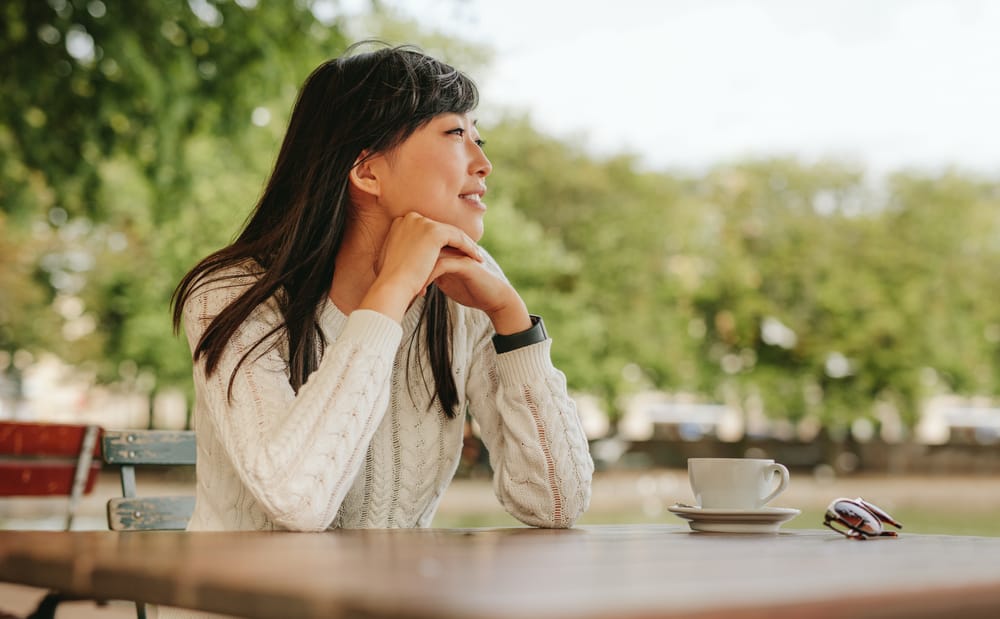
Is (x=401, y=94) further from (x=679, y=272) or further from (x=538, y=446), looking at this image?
(x=679, y=272)

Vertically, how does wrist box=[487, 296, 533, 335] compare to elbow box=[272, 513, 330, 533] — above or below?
above

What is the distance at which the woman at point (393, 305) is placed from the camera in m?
1.80

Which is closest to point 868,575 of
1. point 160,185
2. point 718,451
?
point 160,185

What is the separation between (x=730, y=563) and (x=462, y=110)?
121cm

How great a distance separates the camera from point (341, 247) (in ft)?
6.86

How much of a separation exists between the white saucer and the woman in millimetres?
307

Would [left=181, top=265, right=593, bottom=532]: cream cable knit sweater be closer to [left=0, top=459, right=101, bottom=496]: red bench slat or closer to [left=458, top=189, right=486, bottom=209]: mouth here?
[left=458, top=189, right=486, bottom=209]: mouth

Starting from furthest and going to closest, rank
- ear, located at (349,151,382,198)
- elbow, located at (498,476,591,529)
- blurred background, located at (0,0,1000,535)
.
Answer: blurred background, located at (0,0,1000,535), ear, located at (349,151,382,198), elbow, located at (498,476,591,529)

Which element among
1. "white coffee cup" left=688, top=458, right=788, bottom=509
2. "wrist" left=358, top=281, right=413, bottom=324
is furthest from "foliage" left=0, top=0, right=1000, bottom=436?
"white coffee cup" left=688, top=458, right=788, bottom=509

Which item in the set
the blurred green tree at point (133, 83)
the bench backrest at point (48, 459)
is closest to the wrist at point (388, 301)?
the bench backrest at point (48, 459)

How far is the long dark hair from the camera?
1.97 meters

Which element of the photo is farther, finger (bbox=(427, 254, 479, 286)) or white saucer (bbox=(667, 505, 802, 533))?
finger (bbox=(427, 254, 479, 286))

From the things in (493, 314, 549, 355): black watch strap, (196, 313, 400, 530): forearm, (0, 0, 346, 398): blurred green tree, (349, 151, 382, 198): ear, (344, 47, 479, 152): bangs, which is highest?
(0, 0, 346, 398): blurred green tree

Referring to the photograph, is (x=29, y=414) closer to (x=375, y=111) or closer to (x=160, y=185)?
(x=160, y=185)
